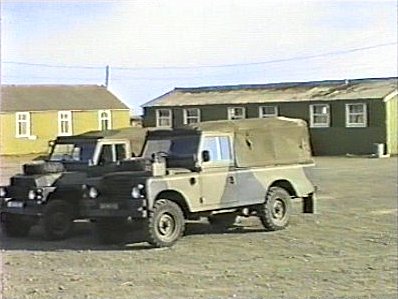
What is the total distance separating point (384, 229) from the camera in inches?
388

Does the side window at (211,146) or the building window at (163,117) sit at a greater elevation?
the building window at (163,117)

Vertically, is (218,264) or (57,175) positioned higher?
(57,175)

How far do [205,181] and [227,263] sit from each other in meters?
1.75

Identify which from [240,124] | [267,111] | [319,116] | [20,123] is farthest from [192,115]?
[20,123]

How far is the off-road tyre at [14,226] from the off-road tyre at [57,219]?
34 centimetres

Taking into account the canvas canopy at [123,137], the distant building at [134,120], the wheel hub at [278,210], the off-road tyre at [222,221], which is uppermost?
the distant building at [134,120]

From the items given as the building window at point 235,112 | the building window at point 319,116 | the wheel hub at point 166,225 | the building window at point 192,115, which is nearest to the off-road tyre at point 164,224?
the wheel hub at point 166,225

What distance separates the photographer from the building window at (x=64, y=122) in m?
15.3

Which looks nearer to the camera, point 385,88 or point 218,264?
point 218,264

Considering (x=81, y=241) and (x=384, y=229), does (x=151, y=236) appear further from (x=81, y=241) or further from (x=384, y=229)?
(x=384, y=229)

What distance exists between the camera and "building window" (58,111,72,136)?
15305 mm

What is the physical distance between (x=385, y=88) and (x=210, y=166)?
65.4ft

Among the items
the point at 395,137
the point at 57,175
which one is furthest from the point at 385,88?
the point at 57,175

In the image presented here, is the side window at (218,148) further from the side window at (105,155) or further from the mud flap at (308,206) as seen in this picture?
the mud flap at (308,206)
